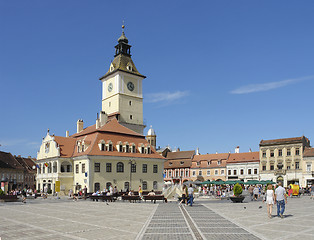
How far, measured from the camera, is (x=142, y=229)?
1376 cm

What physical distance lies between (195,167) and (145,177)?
111 feet

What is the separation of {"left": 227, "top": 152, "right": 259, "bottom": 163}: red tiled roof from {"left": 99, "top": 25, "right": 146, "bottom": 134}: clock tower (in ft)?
81.7

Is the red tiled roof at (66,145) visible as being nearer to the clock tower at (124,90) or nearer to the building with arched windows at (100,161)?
the building with arched windows at (100,161)

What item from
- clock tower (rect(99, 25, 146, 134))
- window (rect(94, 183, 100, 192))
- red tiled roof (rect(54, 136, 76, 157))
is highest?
clock tower (rect(99, 25, 146, 134))

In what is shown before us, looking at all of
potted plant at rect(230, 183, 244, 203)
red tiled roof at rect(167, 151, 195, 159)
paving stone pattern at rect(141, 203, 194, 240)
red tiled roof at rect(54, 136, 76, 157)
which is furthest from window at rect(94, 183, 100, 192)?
red tiled roof at rect(167, 151, 195, 159)

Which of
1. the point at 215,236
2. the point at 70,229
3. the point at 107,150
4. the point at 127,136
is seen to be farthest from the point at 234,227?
the point at 127,136

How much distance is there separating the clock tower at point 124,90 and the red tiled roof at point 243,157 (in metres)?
24.9

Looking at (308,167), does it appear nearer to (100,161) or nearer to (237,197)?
(100,161)

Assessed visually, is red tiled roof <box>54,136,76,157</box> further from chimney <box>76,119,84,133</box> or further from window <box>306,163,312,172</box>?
window <box>306,163,312,172</box>

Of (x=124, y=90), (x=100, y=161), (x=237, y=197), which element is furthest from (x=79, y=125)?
(x=237, y=197)

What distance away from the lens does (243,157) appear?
264 feet

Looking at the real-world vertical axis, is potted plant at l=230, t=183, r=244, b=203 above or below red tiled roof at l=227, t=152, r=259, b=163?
below

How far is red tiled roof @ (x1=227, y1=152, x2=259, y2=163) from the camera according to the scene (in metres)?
78.4

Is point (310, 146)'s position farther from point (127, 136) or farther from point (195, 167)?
point (127, 136)
